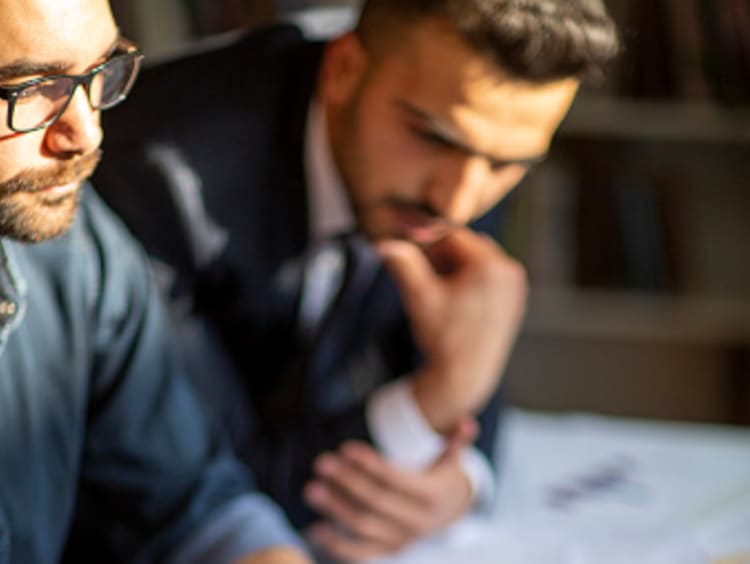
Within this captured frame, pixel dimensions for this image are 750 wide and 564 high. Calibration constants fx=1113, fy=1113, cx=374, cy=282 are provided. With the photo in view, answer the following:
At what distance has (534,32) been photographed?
96 cm

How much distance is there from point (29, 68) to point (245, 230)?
2.00ft

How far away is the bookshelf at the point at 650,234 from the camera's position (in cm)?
207

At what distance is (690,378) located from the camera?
2.41 m

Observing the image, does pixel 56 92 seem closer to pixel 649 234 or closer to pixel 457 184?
pixel 457 184

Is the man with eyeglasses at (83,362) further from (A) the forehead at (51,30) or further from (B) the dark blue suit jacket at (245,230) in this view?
(B) the dark blue suit jacket at (245,230)

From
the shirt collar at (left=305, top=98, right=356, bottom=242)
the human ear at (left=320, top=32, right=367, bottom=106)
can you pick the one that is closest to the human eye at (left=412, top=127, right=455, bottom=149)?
the human ear at (left=320, top=32, right=367, bottom=106)

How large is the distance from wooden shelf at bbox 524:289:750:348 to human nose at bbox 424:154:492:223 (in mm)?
1237

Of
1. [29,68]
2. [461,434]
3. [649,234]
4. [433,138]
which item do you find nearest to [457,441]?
[461,434]

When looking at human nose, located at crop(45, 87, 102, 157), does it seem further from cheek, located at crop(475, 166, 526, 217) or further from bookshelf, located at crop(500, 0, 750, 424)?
bookshelf, located at crop(500, 0, 750, 424)

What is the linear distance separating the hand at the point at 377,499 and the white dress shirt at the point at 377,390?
2 cm

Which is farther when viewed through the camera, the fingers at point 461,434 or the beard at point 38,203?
the fingers at point 461,434

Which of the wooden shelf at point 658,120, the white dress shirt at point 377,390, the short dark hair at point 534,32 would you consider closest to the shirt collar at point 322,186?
the white dress shirt at point 377,390

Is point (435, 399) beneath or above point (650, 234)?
above

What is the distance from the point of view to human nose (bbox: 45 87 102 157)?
666 mm
